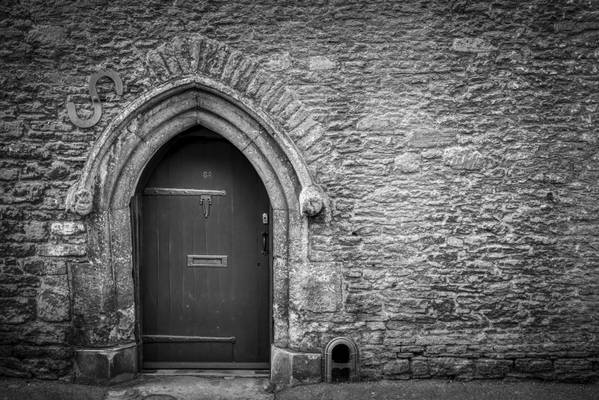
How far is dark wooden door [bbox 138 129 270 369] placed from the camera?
4.75 meters

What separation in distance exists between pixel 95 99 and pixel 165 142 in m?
0.70

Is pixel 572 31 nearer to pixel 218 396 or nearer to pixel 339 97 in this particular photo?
pixel 339 97

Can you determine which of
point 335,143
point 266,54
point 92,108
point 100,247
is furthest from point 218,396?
point 266,54

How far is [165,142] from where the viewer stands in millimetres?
4457

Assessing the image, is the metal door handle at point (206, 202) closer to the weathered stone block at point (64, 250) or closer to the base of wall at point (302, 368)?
the weathered stone block at point (64, 250)

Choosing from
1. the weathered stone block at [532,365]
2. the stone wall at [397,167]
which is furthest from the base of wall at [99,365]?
the weathered stone block at [532,365]

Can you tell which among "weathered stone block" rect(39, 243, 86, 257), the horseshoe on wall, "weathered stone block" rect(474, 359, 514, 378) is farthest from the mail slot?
the horseshoe on wall

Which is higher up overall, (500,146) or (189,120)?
(189,120)

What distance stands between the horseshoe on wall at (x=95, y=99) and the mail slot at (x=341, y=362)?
2912 millimetres

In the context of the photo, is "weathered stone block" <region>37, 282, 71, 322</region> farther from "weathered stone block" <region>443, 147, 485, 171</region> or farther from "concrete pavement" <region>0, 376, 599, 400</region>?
"weathered stone block" <region>443, 147, 485, 171</region>

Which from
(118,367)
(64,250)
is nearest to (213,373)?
(118,367)

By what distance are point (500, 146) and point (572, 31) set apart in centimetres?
117

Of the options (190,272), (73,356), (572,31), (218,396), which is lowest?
(218,396)

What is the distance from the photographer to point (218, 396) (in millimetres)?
4348
